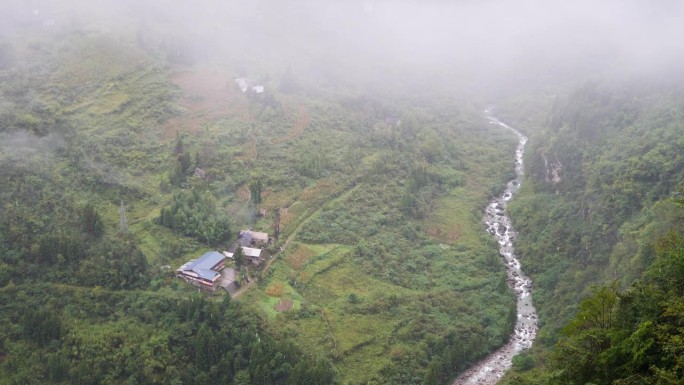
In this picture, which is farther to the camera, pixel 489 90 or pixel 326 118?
pixel 489 90

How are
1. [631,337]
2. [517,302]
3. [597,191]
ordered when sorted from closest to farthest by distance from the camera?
[631,337], [517,302], [597,191]

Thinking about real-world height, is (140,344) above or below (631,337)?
below

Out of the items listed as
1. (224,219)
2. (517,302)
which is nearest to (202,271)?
(224,219)

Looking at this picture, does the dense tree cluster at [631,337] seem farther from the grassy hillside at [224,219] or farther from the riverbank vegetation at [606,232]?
the grassy hillside at [224,219]

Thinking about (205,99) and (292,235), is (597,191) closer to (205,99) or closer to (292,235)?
(292,235)

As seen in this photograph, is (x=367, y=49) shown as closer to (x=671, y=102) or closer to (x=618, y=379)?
(x=671, y=102)

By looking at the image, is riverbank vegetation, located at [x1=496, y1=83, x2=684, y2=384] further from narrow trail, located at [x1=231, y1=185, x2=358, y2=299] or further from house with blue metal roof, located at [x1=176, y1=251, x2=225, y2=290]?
house with blue metal roof, located at [x1=176, y1=251, x2=225, y2=290]

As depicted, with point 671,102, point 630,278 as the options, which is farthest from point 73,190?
point 671,102
